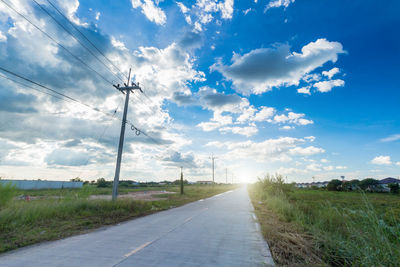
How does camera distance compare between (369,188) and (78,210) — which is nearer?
(78,210)

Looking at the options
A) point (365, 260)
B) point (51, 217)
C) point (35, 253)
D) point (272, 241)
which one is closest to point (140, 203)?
point (51, 217)

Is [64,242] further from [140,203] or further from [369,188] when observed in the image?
[369,188]

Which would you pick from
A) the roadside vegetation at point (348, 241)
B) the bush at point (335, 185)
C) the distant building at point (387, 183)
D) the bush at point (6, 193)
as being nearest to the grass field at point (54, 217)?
the bush at point (6, 193)

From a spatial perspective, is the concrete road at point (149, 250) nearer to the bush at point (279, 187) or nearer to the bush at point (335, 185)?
the bush at point (279, 187)

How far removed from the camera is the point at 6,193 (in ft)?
30.0

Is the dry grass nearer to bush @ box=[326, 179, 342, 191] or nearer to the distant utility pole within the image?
the distant utility pole

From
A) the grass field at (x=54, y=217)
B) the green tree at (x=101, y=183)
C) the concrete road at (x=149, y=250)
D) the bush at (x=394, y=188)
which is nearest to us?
the concrete road at (x=149, y=250)

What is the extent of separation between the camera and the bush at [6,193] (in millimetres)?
8984

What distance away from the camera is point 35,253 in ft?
16.8

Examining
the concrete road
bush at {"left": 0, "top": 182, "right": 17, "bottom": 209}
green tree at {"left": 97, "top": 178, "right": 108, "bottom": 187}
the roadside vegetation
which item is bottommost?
the concrete road

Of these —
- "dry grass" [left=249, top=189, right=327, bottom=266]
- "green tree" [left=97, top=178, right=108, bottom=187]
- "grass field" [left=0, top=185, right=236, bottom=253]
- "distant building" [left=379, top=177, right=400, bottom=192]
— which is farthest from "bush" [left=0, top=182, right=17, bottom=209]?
"distant building" [left=379, top=177, right=400, bottom=192]

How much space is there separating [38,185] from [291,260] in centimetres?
6255

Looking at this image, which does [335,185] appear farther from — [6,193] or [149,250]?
[6,193]

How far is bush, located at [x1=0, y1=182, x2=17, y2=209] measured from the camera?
354 inches
